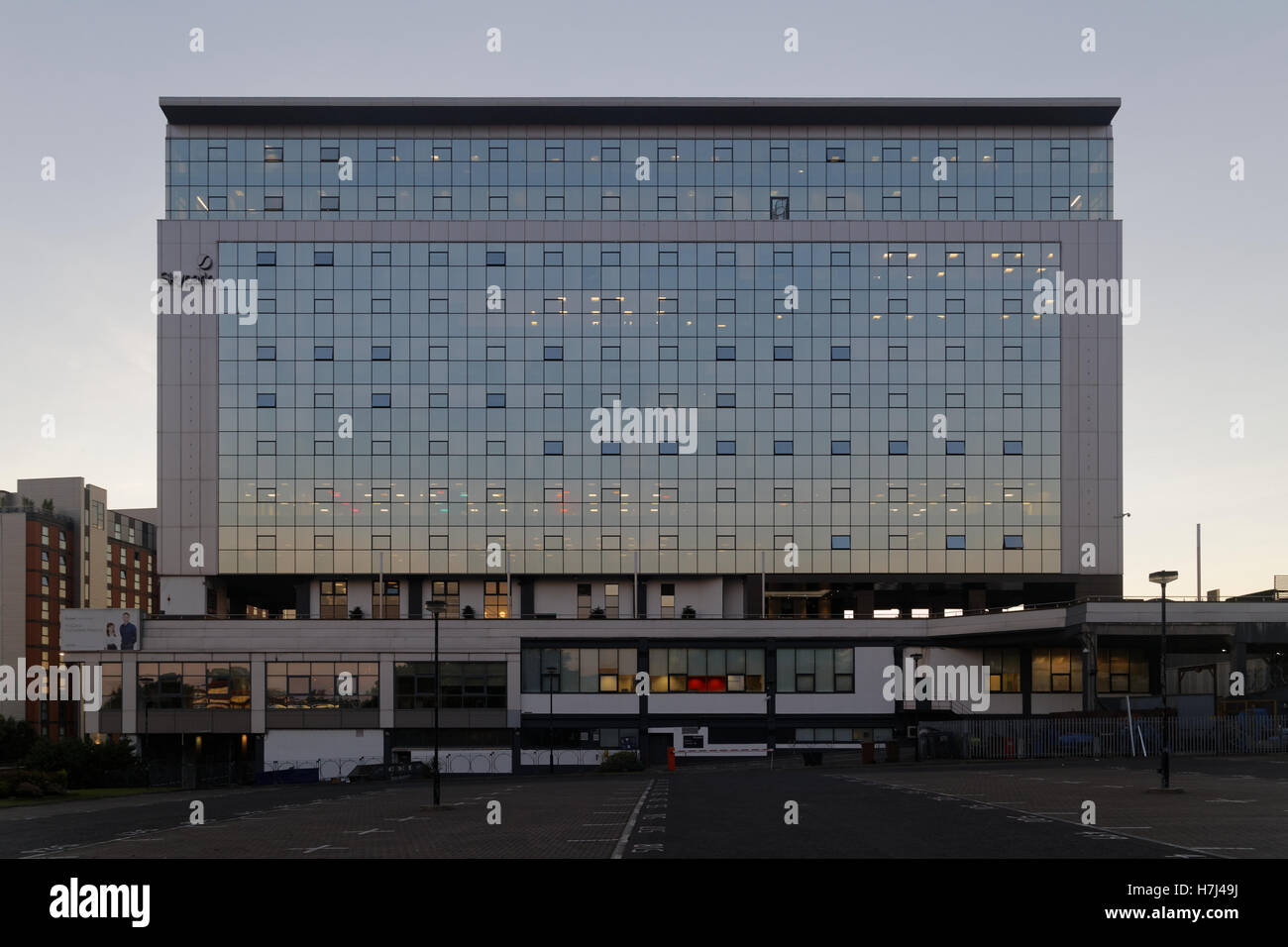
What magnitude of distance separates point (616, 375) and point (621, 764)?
3045 cm

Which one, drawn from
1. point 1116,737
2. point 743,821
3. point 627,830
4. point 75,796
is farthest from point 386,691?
point 627,830

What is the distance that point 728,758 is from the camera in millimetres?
80438

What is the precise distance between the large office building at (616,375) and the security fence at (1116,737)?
91.4ft

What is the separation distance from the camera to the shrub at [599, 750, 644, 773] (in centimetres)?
7262

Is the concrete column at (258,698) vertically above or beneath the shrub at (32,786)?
beneath

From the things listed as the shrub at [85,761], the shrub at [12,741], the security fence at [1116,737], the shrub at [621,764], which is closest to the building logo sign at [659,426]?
the shrub at [621,764]

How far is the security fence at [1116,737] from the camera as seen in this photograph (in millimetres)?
55188

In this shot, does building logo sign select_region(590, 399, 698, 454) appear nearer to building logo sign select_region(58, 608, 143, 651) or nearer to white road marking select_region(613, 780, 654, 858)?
building logo sign select_region(58, 608, 143, 651)

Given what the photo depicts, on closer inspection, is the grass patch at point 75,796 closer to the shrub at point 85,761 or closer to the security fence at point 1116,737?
the shrub at point 85,761

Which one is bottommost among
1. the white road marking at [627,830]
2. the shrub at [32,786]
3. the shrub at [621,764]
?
the shrub at [621,764]

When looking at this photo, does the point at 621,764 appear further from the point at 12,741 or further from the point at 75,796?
the point at 12,741

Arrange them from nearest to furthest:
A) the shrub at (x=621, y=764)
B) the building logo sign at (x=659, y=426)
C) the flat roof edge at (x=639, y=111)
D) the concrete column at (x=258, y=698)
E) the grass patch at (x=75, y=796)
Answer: the grass patch at (x=75, y=796) → the shrub at (x=621, y=764) → the concrete column at (x=258, y=698) → the building logo sign at (x=659, y=426) → the flat roof edge at (x=639, y=111)

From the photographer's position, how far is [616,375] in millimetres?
89562
